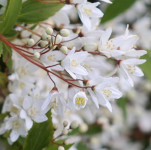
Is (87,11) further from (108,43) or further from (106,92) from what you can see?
(106,92)

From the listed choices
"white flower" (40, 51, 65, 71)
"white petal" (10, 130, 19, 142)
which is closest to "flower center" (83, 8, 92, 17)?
"white flower" (40, 51, 65, 71)

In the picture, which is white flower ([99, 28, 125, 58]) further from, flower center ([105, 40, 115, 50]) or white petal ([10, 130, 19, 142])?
white petal ([10, 130, 19, 142])

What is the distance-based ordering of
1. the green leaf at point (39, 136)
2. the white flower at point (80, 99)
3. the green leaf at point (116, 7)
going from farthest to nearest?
the green leaf at point (116, 7), the green leaf at point (39, 136), the white flower at point (80, 99)

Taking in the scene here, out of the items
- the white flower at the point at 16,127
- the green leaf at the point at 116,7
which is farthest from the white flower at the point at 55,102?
the green leaf at the point at 116,7

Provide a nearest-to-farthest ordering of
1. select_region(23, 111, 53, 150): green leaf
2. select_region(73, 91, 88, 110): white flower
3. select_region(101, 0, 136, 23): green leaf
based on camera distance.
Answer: select_region(73, 91, 88, 110): white flower
select_region(23, 111, 53, 150): green leaf
select_region(101, 0, 136, 23): green leaf

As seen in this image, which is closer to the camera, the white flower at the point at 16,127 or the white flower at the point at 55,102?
the white flower at the point at 55,102

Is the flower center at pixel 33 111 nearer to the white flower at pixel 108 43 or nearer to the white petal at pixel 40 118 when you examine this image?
the white petal at pixel 40 118
